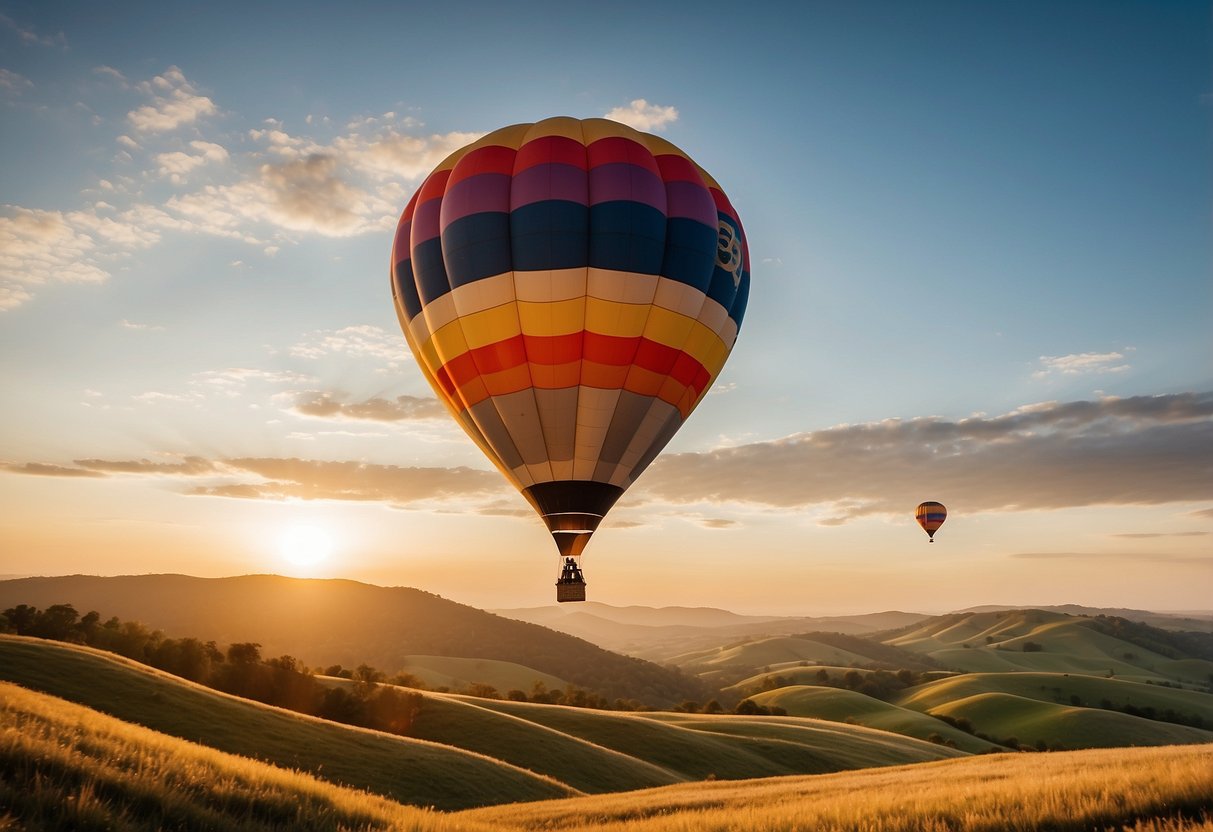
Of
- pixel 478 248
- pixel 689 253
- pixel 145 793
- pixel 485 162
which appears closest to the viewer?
pixel 145 793

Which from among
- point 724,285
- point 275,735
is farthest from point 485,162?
point 275,735

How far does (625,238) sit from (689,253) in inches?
127

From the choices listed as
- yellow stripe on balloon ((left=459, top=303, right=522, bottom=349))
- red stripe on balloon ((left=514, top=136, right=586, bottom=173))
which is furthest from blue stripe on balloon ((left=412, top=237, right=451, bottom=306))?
red stripe on balloon ((left=514, top=136, right=586, bottom=173))

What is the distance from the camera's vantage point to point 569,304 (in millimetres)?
32125

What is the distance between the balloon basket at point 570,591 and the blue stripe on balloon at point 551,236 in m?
13.5

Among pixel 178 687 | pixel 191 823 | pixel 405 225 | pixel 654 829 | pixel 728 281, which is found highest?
pixel 405 225

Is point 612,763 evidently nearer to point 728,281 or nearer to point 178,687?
point 178,687

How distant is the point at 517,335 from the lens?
3244 centimetres

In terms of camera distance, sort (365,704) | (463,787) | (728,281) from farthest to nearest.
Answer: (365,704) < (463,787) < (728,281)

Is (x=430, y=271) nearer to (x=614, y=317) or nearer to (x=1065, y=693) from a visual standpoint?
(x=614, y=317)

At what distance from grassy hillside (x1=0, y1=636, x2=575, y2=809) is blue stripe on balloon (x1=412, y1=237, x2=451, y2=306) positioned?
2364 centimetres

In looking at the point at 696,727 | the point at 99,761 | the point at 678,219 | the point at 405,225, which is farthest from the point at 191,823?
the point at 696,727

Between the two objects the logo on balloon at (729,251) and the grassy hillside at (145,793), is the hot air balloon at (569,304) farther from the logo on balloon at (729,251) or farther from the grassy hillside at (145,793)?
the grassy hillside at (145,793)

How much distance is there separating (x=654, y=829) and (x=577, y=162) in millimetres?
28028
